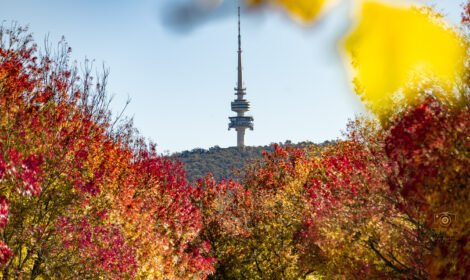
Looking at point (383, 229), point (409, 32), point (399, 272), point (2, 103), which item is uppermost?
point (2, 103)

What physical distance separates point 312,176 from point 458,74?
32.6 m

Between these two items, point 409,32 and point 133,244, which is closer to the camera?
point 409,32

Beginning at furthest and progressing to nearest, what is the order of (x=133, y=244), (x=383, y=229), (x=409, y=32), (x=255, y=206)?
(x=255, y=206)
(x=133, y=244)
(x=383, y=229)
(x=409, y=32)

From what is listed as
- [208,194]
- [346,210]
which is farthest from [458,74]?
[208,194]

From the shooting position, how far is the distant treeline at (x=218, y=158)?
153750 mm

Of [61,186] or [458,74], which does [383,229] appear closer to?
[458,74]

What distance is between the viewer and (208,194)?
44.0 m

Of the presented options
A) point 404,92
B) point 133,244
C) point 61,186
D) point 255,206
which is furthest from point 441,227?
point 255,206

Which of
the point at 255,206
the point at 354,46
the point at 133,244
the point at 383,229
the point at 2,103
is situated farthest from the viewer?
the point at 255,206

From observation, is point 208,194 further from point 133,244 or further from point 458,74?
point 458,74

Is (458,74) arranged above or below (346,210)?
above

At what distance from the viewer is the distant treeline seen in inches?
6053

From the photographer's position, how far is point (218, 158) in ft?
550

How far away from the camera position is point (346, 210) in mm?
19641
